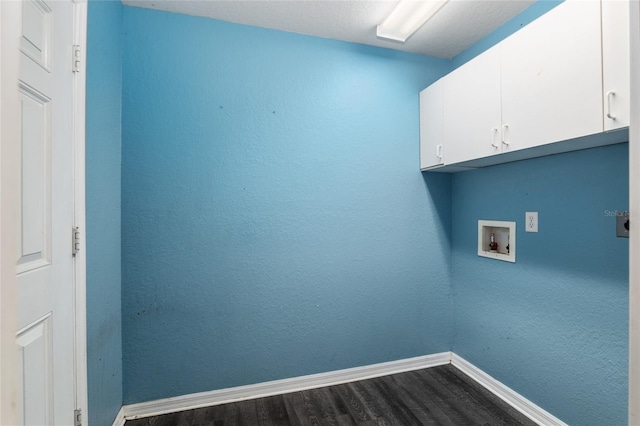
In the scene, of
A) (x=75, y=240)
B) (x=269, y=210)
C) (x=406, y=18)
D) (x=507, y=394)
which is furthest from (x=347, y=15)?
(x=507, y=394)

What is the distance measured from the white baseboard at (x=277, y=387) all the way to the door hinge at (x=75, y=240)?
1.17 meters

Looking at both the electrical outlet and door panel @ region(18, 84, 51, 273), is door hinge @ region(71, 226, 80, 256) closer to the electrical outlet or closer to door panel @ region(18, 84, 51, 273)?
door panel @ region(18, 84, 51, 273)

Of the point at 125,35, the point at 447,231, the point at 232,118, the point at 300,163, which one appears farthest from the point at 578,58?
the point at 125,35

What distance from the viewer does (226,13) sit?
182 centimetres

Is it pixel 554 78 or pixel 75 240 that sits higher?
pixel 554 78

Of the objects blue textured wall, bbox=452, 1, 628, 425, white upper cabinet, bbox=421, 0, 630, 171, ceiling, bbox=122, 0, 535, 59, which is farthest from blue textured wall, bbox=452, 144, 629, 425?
ceiling, bbox=122, 0, 535, 59

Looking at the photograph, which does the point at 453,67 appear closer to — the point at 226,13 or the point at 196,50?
the point at 226,13

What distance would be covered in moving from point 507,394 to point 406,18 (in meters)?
2.55

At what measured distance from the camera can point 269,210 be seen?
1945mm

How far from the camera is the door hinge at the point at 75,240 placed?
45.8 inches

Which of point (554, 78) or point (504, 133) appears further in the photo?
point (504, 133)

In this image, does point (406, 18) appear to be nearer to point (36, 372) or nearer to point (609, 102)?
point (609, 102)

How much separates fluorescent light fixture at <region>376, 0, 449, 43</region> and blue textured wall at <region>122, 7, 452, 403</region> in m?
0.25

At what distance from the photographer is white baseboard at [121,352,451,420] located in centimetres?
174
